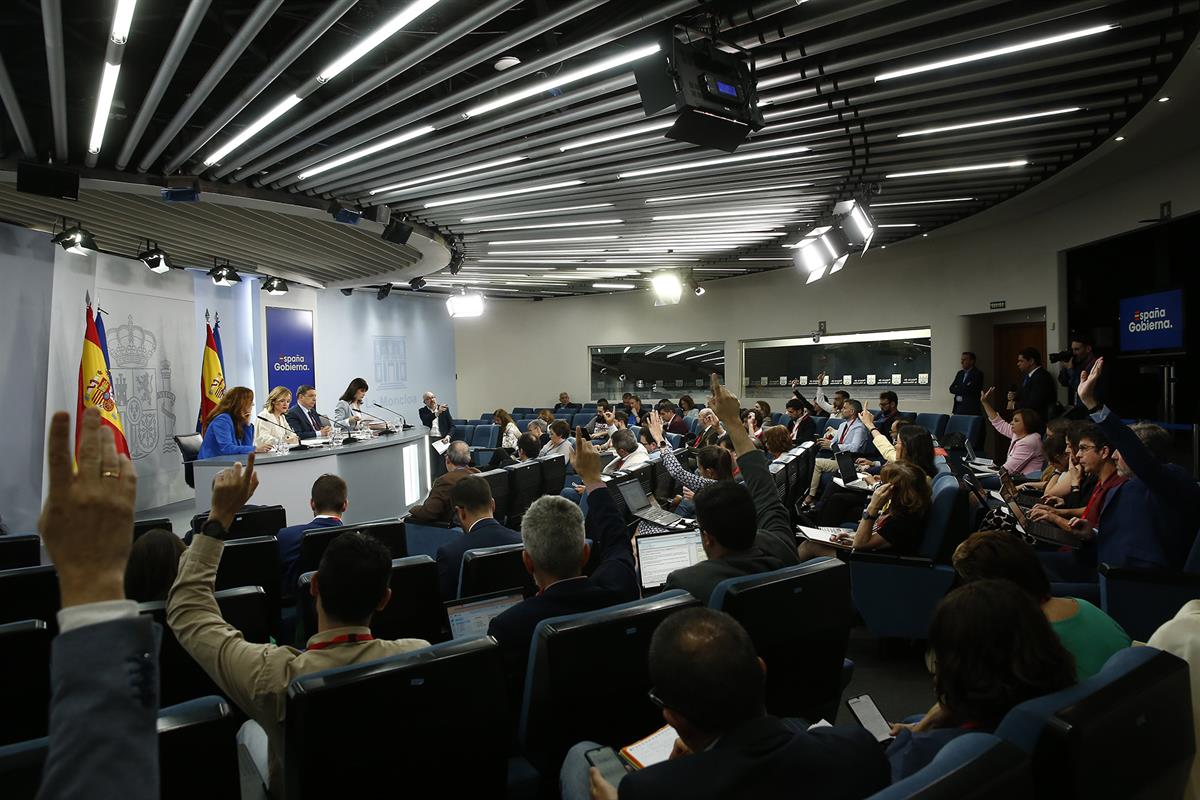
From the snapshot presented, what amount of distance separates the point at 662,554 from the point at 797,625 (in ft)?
3.85

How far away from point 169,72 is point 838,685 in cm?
521

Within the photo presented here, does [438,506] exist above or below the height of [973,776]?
below

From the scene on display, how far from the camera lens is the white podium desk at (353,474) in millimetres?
6676

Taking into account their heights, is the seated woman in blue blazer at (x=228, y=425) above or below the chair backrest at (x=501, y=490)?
above

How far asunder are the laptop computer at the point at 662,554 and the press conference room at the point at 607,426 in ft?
0.08

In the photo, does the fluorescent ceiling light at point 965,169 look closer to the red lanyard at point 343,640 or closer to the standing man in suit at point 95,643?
the red lanyard at point 343,640

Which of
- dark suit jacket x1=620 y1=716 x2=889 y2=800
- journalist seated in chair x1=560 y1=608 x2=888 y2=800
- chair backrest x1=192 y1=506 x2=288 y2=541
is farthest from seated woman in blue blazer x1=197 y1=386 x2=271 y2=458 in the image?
dark suit jacket x1=620 y1=716 x2=889 y2=800

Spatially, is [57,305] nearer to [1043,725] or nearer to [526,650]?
[526,650]

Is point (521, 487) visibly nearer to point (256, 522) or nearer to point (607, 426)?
point (256, 522)

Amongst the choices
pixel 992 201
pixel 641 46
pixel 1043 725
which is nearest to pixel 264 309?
pixel 641 46

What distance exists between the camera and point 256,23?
3994 millimetres

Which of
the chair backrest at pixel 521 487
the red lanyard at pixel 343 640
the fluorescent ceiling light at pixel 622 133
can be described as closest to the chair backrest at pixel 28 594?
the red lanyard at pixel 343 640

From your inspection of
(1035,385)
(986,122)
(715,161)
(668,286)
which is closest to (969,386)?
(1035,385)

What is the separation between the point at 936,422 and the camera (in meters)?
9.88
